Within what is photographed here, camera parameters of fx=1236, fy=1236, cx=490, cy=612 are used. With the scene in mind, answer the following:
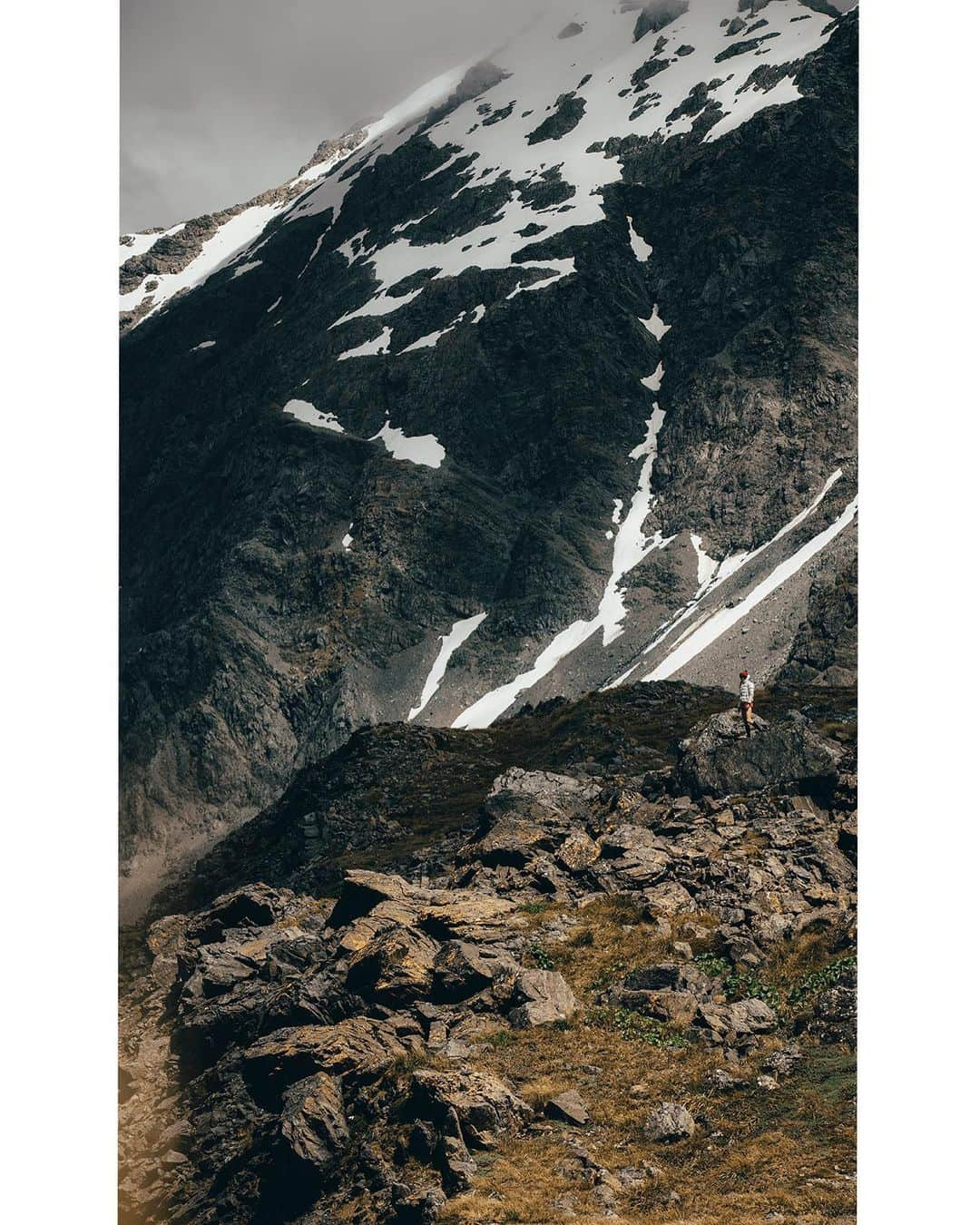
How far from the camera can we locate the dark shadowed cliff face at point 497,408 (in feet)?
333

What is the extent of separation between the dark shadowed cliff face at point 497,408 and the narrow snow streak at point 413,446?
29 cm

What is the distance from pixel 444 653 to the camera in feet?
347

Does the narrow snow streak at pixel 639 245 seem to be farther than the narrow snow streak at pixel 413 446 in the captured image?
Yes

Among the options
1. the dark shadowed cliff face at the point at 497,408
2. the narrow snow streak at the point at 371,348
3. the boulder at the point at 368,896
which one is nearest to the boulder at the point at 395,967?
the boulder at the point at 368,896

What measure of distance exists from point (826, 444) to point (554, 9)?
2559 inches

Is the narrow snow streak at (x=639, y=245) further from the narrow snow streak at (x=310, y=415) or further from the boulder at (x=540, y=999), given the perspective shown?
the boulder at (x=540, y=999)

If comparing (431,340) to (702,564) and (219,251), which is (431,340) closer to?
(702,564)

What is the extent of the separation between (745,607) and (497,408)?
40.9 metres

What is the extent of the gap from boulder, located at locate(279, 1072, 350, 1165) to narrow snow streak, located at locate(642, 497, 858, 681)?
2515 inches

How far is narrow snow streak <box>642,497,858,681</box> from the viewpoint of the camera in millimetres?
83256

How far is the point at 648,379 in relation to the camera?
4892 inches

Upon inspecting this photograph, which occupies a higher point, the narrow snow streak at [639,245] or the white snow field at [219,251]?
the white snow field at [219,251]

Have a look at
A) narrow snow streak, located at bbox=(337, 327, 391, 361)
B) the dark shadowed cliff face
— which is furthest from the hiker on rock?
narrow snow streak, located at bbox=(337, 327, 391, 361)
